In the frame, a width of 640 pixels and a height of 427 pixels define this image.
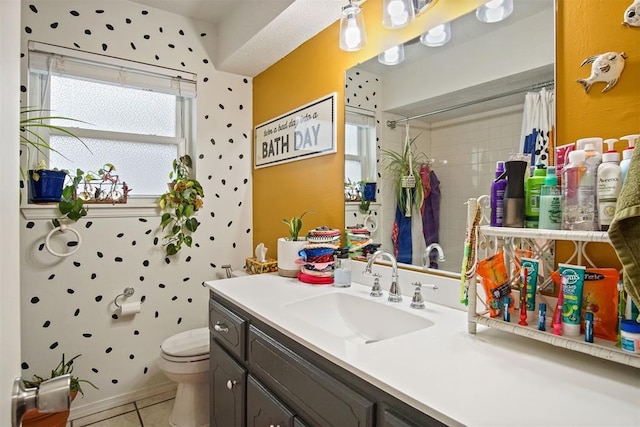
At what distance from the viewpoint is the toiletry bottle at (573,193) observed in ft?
2.79

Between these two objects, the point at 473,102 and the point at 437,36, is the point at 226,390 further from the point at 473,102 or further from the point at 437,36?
the point at 437,36

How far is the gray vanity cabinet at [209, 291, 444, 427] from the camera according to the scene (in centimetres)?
80

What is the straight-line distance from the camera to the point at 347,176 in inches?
72.2

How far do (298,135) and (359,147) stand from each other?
542 mm

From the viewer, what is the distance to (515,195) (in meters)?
0.96

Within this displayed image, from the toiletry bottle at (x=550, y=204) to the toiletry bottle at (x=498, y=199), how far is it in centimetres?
10

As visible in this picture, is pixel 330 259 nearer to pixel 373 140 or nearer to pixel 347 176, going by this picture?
pixel 347 176

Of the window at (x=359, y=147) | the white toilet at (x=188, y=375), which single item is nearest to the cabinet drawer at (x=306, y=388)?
the white toilet at (x=188, y=375)

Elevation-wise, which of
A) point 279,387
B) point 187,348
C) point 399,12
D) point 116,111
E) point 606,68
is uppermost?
point 399,12

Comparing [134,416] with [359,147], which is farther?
[134,416]

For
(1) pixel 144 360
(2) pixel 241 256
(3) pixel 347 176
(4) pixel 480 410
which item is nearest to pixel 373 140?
(3) pixel 347 176

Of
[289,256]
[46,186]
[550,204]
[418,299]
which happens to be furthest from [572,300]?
[46,186]

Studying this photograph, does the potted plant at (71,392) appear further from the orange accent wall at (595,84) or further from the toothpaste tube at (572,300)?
the orange accent wall at (595,84)

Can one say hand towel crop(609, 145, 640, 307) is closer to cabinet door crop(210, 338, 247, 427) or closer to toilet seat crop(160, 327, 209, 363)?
cabinet door crop(210, 338, 247, 427)
